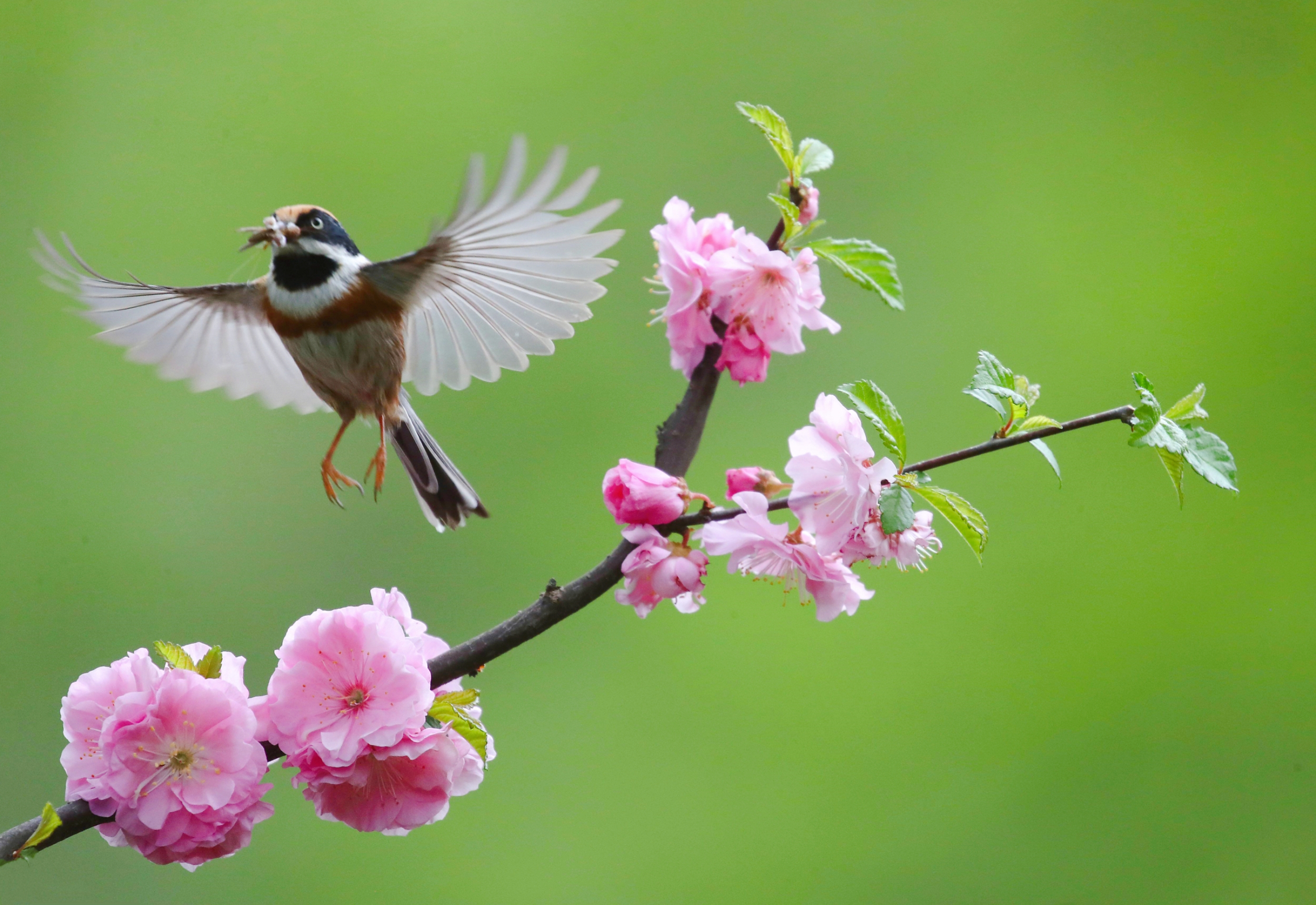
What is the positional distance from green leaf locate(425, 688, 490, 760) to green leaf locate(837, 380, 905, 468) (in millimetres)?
340

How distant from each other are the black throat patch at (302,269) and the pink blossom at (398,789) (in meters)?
0.54

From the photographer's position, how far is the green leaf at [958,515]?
0.77 meters

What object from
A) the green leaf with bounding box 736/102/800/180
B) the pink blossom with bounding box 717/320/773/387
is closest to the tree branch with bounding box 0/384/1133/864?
the pink blossom with bounding box 717/320/773/387

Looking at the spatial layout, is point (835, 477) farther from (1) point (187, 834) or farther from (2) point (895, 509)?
(1) point (187, 834)

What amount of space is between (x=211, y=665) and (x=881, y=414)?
0.51 metres

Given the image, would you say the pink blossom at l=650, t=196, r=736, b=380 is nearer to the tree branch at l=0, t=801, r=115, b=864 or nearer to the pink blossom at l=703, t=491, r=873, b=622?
the pink blossom at l=703, t=491, r=873, b=622

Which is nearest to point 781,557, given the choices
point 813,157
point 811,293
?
point 811,293

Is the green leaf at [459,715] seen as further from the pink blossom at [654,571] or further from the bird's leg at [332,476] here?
the bird's leg at [332,476]

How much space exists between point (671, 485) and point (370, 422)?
1.92 ft

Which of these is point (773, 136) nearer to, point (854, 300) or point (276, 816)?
point (854, 300)

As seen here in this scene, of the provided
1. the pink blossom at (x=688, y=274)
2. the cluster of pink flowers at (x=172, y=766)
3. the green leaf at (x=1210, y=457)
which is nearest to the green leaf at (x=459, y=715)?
the cluster of pink flowers at (x=172, y=766)

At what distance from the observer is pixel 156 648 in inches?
30.1

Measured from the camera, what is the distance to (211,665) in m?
0.77

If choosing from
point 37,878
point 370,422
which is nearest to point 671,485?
point 370,422
